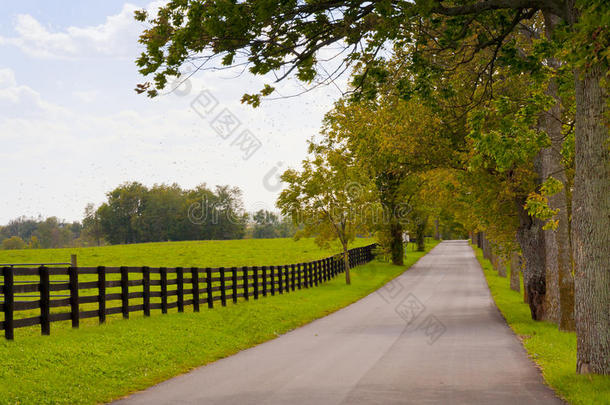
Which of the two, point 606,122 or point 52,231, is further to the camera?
point 52,231

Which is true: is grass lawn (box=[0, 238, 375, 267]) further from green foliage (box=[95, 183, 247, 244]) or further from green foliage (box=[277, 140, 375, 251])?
green foliage (box=[95, 183, 247, 244])

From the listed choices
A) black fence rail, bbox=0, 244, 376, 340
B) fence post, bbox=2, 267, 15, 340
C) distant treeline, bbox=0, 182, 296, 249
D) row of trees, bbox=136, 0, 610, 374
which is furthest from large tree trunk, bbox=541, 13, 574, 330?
distant treeline, bbox=0, 182, 296, 249

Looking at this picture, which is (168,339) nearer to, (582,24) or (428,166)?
(582,24)

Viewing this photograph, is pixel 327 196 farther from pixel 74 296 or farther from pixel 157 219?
pixel 157 219

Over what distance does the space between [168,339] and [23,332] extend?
3.39 m

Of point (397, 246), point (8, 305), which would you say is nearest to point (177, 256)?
point (397, 246)

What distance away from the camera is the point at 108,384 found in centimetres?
925

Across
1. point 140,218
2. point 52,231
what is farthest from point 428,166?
point 52,231

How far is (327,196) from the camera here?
34469 mm

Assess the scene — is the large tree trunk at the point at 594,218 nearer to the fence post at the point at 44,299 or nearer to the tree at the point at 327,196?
the fence post at the point at 44,299

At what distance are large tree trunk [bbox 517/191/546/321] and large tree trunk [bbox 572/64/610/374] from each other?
10.4 metres

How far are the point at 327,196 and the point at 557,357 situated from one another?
23202mm

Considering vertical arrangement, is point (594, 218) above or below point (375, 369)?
above

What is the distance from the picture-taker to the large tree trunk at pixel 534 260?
1938 centimetres
